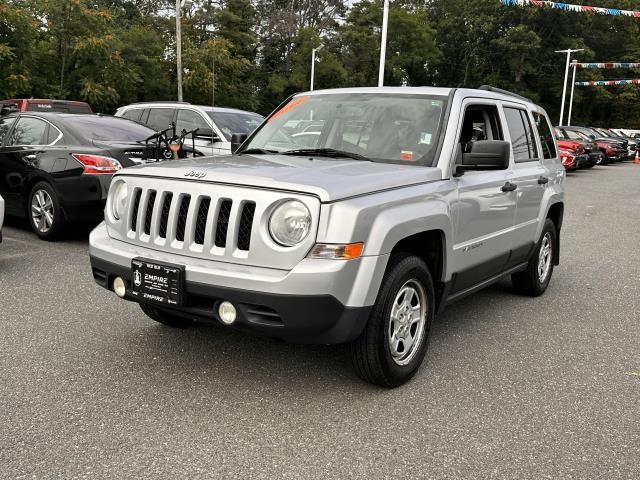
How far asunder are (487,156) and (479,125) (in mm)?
872

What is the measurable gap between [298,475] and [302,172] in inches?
62.3

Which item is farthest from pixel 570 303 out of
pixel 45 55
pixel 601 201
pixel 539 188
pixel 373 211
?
pixel 45 55

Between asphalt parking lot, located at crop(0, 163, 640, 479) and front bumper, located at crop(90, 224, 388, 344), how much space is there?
486mm

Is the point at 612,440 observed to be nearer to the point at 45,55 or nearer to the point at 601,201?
the point at 601,201

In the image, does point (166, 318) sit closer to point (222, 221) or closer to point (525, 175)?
point (222, 221)

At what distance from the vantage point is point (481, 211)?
4434mm

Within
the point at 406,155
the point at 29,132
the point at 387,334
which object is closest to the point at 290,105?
the point at 406,155

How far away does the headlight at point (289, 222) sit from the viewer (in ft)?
10.5

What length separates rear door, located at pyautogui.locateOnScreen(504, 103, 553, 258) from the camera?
5.17 metres

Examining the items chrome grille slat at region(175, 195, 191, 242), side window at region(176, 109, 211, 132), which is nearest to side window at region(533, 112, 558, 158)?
chrome grille slat at region(175, 195, 191, 242)

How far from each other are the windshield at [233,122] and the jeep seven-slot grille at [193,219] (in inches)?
293

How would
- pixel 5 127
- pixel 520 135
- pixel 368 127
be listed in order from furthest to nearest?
1. pixel 5 127
2. pixel 520 135
3. pixel 368 127

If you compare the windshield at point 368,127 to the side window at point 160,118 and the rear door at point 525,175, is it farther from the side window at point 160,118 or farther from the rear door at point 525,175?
the side window at point 160,118

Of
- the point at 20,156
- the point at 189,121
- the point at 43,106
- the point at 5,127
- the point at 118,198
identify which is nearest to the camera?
the point at 118,198
